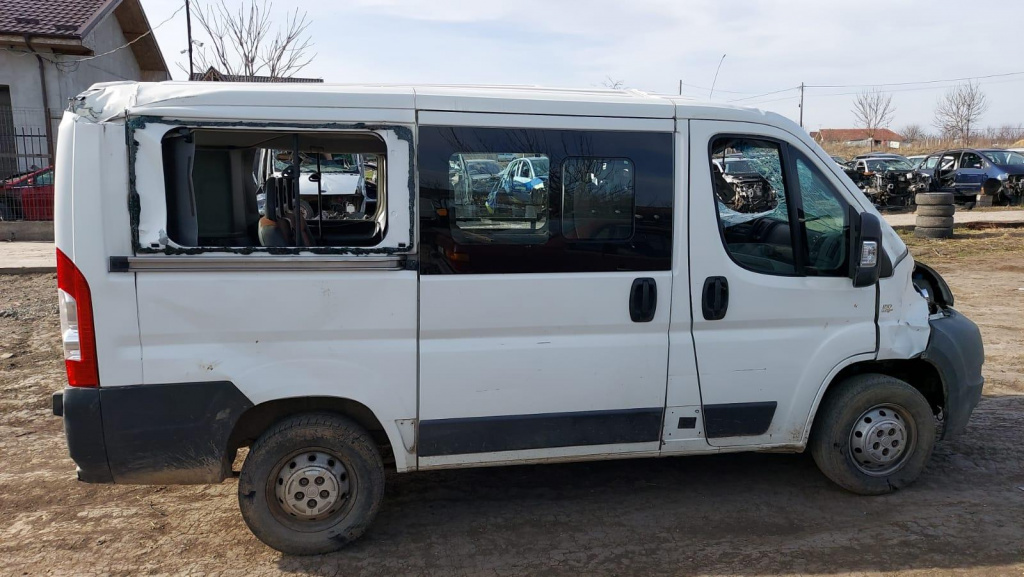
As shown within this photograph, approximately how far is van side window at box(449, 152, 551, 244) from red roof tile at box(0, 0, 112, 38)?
17480 millimetres

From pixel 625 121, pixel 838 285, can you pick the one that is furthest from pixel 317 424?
pixel 838 285

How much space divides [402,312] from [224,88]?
132 centimetres

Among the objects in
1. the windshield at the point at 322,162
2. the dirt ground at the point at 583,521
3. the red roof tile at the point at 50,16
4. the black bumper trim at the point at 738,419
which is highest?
the red roof tile at the point at 50,16

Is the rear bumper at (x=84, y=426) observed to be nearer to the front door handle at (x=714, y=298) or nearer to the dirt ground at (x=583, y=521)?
the dirt ground at (x=583, y=521)

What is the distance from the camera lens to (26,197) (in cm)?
1502

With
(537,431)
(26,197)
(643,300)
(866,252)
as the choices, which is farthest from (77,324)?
(26,197)

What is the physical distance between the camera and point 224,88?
11.6ft

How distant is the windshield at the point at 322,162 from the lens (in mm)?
4328

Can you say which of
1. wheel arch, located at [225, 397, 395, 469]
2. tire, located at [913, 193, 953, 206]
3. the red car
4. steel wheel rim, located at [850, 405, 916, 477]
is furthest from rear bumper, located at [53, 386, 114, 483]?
tire, located at [913, 193, 953, 206]

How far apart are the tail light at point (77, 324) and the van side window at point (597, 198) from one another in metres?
2.21

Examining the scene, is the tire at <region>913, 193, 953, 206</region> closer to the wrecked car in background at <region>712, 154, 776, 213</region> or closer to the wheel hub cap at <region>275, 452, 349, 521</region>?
the wrecked car in background at <region>712, 154, 776, 213</region>

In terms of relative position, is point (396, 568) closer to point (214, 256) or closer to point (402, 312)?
point (402, 312)

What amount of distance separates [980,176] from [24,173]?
24.0 metres

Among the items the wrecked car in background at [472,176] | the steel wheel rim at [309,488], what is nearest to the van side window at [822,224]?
the wrecked car in background at [472,176]
